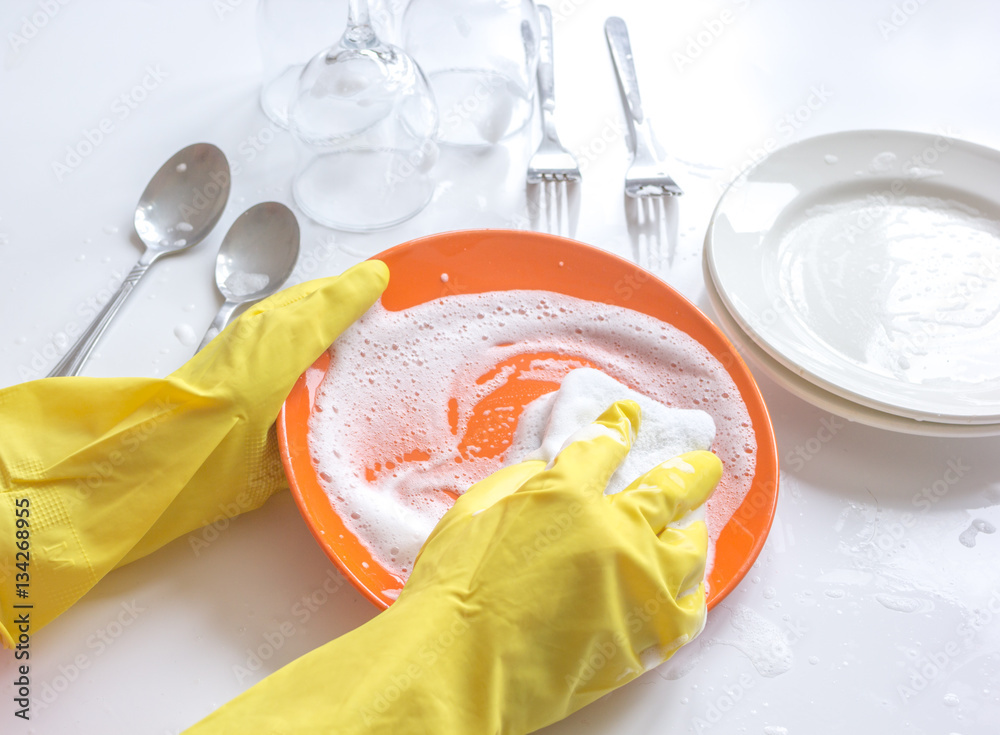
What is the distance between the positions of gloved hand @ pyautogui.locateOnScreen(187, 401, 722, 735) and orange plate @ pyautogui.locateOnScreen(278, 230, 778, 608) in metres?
0.11

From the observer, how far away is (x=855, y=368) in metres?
0.82

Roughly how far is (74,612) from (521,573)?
1.28 ft

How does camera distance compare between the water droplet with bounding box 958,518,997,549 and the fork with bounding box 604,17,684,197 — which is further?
the fork with bounding box 604,17,684,197

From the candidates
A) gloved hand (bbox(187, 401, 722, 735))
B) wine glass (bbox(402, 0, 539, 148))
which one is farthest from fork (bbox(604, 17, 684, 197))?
gloved hand (bbox(187, 401, 722, 735))

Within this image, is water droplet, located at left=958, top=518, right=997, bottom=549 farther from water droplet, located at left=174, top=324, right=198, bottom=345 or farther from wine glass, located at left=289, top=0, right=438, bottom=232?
water droplet, located at left=174, top=324, right=198, bottom=345

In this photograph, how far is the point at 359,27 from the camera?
2.97ft

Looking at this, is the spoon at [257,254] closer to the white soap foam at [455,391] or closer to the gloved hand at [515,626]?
the white soap foam at [455,391]

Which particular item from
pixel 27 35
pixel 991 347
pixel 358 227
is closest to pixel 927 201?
pixel 991 347

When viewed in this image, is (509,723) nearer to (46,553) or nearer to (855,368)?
(46,553)

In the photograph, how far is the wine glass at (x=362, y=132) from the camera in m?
0.92

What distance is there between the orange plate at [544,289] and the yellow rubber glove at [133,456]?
0.13ft

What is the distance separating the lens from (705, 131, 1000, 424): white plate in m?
0.81

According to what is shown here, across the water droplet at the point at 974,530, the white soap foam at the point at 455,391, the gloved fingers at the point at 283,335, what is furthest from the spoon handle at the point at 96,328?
the water droplet at the point at 974,530

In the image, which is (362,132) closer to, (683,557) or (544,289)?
(544,289)
